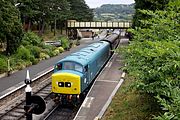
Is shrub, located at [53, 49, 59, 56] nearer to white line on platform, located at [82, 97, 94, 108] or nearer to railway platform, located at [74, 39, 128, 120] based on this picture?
railway platform, located at [74, 39, 128, 120]

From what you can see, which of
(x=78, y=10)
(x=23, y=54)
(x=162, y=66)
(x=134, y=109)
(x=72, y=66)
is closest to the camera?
(x=162, y=66)

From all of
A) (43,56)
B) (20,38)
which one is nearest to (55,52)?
(43,56)

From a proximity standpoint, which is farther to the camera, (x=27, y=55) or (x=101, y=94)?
(x=27, y=55)

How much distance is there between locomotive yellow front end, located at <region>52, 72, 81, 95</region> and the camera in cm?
1678

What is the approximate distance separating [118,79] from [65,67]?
6.10 m

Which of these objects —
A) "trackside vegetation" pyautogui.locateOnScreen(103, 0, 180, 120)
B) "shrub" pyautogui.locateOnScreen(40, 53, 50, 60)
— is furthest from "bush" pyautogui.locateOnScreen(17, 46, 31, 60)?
"trackside vegetation" pyautogui.locateOnScreen(103, 0, 180, 120)

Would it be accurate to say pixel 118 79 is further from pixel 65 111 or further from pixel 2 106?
pixel 2 106

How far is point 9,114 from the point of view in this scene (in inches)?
637

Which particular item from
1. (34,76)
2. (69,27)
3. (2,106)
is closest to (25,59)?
(34,76)

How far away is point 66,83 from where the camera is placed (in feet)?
55.6

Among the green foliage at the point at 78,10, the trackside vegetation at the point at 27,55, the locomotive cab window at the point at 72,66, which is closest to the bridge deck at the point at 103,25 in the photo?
the green foliage at the point at 78,10

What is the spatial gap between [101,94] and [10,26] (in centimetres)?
1264

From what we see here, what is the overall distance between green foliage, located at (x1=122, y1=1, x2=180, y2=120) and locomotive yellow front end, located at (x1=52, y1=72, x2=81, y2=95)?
512 cm

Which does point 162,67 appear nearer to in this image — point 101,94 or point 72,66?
point 72,66
